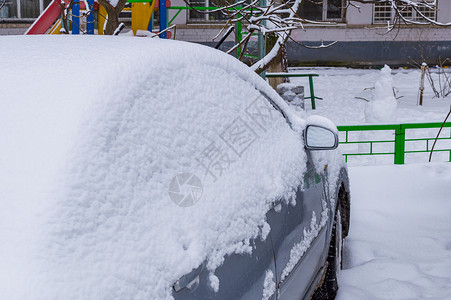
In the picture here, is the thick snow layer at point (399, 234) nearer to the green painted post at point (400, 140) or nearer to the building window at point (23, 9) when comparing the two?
the green painted post at point (400, 140)

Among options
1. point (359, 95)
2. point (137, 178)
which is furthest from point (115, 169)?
point (359, 95)

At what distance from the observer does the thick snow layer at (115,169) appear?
4.91 feet

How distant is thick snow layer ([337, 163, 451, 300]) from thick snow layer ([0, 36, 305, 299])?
198 centimetres

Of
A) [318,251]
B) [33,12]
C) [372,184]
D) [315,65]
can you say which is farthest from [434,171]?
[33,12]

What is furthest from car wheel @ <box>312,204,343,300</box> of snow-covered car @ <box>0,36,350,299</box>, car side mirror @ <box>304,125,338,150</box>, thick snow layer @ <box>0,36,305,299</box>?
thick snow layer @ <box>0,36,305,299</box>

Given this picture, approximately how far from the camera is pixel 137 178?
71.4 inches

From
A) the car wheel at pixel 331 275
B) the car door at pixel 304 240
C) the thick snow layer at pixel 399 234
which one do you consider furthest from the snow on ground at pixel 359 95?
the car door at pixel 304 240

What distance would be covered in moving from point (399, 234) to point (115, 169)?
4.04m

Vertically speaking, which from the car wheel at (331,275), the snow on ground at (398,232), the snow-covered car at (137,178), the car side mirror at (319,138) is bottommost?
the snow on ground at (398,232)

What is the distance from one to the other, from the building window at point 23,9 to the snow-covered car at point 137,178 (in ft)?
74.3

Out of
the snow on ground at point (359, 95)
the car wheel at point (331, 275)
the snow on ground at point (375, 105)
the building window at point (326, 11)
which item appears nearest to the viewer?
the car wheel at point (331, 275)

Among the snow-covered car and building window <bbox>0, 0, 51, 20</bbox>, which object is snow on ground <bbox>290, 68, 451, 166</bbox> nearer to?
the snow-covered car

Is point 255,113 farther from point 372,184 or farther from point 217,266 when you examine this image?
point 372,184

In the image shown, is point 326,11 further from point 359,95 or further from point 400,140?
point 400,140
